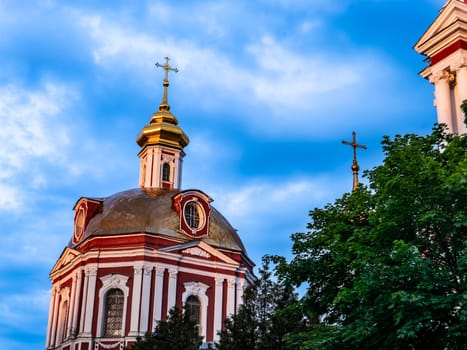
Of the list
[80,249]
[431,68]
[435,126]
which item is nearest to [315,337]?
[435,126]

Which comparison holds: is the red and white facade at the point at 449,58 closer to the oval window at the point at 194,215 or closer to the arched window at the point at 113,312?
the oval window at the point at 194,215

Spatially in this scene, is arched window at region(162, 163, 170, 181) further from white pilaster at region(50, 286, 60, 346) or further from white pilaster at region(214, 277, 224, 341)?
white pilaster at region(50, 286, 60, 346)

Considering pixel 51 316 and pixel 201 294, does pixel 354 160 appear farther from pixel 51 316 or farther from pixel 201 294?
pixel 51 316

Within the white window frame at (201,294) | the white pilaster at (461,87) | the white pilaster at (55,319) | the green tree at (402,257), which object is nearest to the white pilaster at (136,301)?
the white window frame at (201,294)

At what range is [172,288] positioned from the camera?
3891 centimetres

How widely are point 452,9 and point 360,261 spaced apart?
11.3 metres

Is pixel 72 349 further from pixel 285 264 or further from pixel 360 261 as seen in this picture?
pixel 360 261

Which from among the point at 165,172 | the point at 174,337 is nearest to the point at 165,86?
the point at 165,172

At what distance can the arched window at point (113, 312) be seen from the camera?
38.2 metres

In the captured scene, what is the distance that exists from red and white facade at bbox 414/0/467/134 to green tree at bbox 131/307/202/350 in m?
10.6

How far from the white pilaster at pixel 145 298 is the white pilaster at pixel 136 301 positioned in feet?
0.65

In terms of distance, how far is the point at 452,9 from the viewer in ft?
71.7

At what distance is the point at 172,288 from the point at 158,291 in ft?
2.87

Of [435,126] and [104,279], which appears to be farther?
[104,279]
